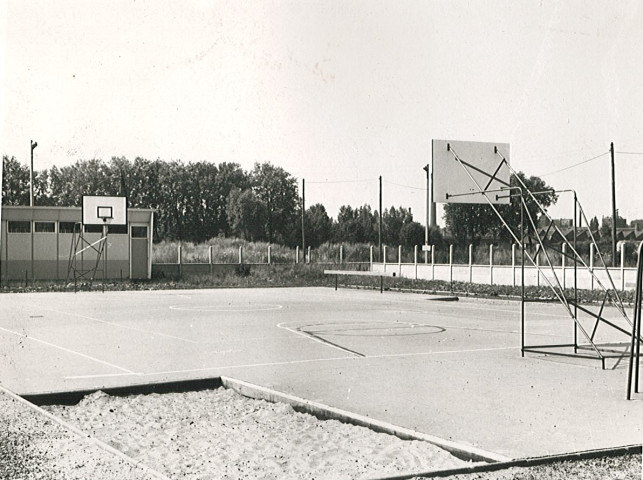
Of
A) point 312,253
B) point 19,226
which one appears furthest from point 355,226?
point 19,226

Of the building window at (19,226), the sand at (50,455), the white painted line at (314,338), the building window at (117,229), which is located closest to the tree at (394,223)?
the building window at (117,229)

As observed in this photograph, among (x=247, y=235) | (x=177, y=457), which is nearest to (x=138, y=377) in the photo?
(x=177, y=457)

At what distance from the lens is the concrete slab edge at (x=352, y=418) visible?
5.43 m

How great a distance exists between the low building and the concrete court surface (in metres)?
15.3

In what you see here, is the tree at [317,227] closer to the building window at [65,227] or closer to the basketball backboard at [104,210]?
the building window at [65,227]

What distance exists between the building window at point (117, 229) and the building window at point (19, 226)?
3.64m

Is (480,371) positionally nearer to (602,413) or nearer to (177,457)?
(602,413)

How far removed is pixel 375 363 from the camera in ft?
33.2

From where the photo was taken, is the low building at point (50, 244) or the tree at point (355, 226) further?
the tree at point (355, 226)

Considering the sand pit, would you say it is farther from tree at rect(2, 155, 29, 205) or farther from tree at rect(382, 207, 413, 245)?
tree at rect(382, 207, 413, 245)

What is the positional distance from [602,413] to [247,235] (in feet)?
124

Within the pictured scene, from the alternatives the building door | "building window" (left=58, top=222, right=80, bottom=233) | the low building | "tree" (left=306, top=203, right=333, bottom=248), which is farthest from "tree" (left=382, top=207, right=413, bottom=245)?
"building window" (left=58, top=222, right=80, bottom=233)

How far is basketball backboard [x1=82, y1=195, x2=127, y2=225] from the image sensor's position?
3150cm

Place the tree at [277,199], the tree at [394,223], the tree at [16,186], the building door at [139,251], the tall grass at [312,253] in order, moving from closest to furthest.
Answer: the tall grass at [312,253], the building door at [139,251], the tree at [16,186], the tree at [277,199], the tree at [394,223]
